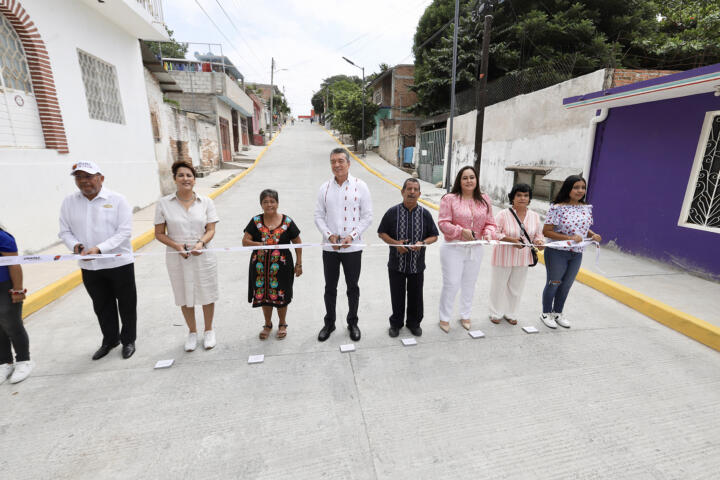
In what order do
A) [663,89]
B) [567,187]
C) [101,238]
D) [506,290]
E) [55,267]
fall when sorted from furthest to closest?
[55,267] < [663,89] < [506,290] < [567,187] < [101,238]

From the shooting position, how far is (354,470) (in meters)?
2.11

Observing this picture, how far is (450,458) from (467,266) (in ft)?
6.15

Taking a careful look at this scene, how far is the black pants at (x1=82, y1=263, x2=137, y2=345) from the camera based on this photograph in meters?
3.02

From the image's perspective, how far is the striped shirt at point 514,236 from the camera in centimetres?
359

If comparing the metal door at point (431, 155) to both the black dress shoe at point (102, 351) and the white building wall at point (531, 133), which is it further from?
the black dress shoe at point (102, 351)

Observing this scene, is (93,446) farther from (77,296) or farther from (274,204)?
(77,296)

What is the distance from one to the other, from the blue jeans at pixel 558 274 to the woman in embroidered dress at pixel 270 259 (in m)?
2.71

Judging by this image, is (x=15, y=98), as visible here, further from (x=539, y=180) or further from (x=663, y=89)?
(x=539, y=180)

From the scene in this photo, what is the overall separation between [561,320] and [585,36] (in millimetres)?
16357

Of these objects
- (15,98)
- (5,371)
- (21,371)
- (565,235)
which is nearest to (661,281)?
(565,235)

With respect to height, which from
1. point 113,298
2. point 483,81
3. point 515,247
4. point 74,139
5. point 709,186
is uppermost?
point 483,81

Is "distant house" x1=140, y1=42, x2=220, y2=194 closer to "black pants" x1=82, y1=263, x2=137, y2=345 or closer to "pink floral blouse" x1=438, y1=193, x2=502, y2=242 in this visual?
"black pants" x1=82, y1=263, x2=137, y2=345

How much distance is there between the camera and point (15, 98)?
5.55 m

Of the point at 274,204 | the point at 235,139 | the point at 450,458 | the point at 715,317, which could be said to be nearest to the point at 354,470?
the point at 450,458
